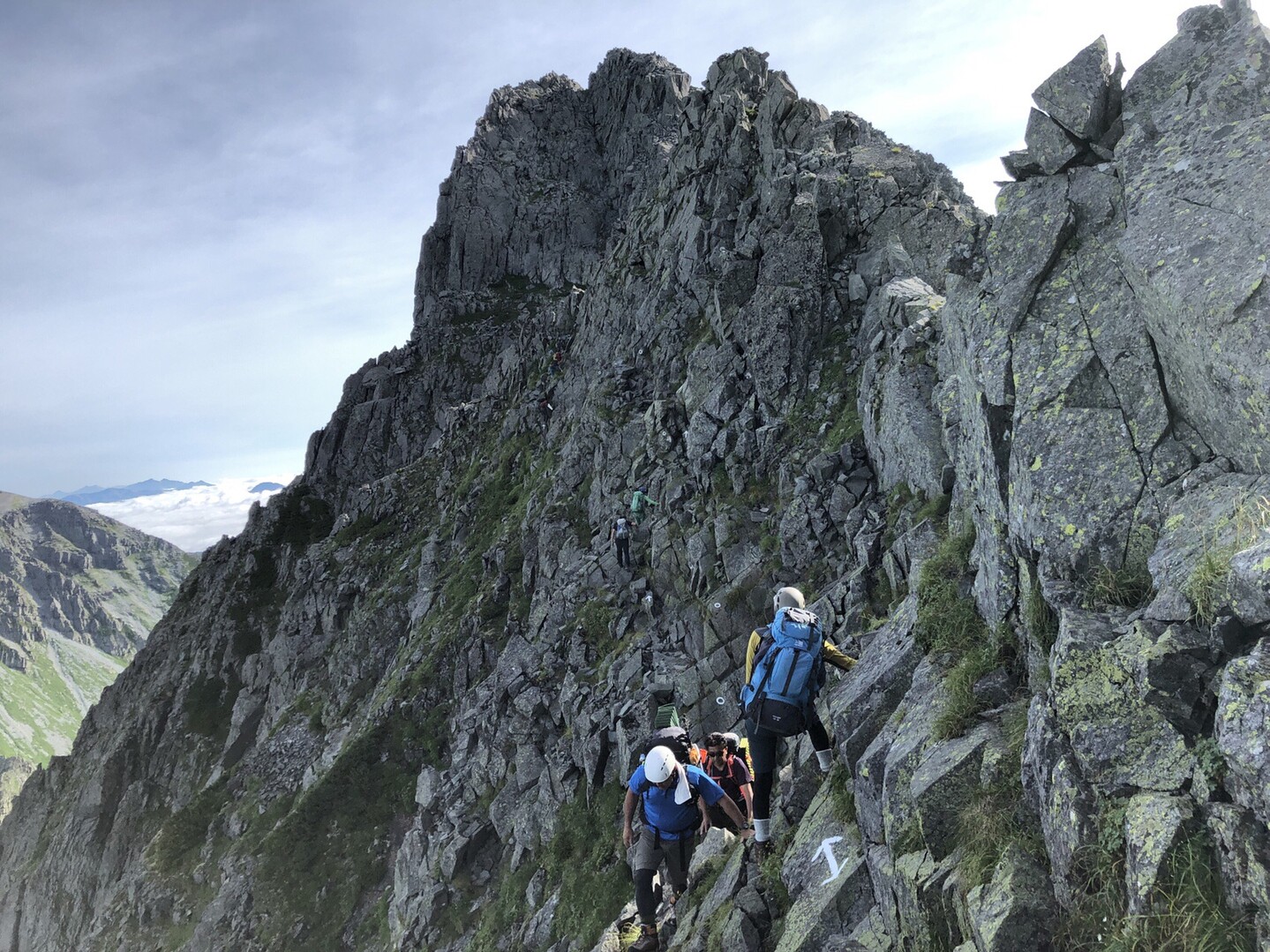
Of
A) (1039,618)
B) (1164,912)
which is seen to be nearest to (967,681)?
(1039,618)

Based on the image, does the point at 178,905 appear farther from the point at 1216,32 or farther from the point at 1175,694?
the point at 1216,32

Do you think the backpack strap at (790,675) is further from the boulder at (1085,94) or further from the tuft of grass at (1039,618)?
the boulder at (1085,94)

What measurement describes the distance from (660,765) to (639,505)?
68.5 ft

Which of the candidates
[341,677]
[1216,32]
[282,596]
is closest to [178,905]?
[341,677]

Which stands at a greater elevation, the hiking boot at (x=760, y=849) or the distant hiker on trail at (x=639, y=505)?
the distant hiker on trail at (x=639, y=505)

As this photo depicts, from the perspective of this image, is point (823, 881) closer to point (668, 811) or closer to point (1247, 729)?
point (668, 811)

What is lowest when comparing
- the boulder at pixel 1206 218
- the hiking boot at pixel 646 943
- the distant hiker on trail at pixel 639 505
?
the hiking boot at pixel 646 943

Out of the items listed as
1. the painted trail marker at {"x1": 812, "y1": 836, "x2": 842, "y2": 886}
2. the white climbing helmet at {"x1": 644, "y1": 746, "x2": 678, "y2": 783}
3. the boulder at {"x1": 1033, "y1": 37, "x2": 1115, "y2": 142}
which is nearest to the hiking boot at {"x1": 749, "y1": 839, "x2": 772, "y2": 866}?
the painted trail marker at {"x1": 812, "y1": 836, "x2": 842, "y2": 886}

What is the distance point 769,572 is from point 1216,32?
654 inches

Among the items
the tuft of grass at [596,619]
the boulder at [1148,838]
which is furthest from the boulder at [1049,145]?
A: the tuft of grass at [596,619]

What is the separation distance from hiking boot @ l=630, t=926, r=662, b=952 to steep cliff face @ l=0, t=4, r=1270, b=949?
38.7 inches

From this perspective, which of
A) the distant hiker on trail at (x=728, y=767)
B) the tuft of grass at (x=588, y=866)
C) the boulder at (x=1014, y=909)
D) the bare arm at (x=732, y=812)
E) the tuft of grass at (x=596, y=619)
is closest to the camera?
the boulder at (x=1014, y=909)

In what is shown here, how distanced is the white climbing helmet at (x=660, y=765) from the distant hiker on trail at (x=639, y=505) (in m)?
20.6

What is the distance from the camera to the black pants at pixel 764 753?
10297 millimetres
